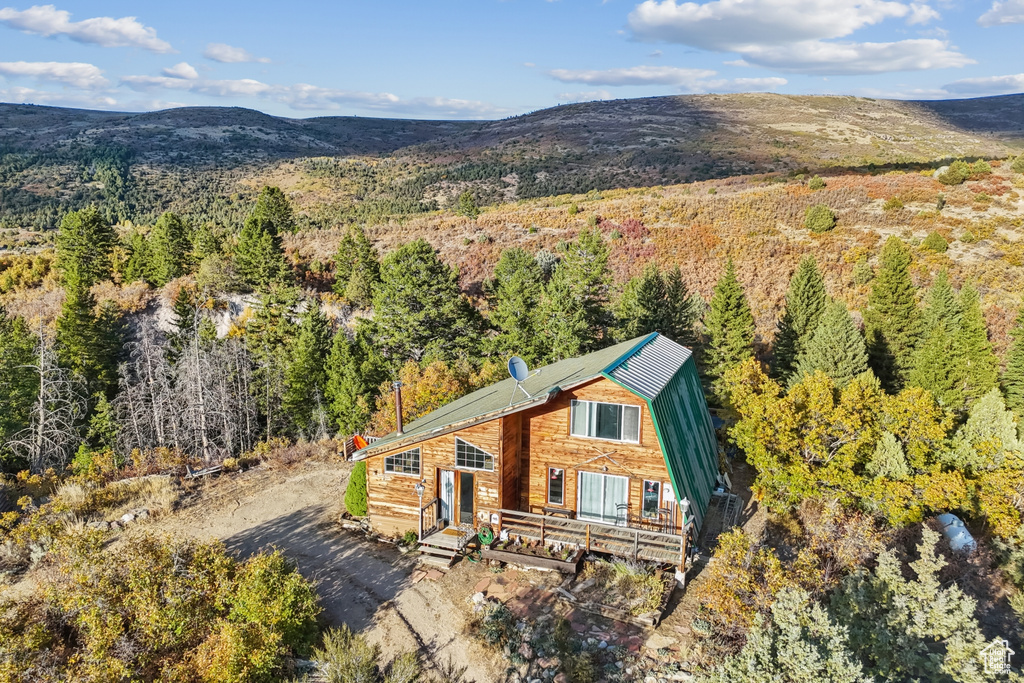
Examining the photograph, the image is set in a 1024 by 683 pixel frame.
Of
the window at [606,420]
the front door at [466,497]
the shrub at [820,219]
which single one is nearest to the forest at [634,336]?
the shrub at [820,219]

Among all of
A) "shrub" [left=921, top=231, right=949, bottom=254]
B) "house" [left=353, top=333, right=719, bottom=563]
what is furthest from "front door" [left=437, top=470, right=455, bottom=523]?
"shrub" [left=921, top=231, right=949, bottom=254]

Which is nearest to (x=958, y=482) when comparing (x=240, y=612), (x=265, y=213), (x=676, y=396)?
(x=676, y=396)

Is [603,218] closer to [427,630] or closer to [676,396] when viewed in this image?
[676,396]

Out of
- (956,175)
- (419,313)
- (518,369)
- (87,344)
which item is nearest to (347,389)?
(419,313)

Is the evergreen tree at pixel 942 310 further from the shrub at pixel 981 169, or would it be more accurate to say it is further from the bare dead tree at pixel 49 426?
the bare dead tree at pixel 49 426

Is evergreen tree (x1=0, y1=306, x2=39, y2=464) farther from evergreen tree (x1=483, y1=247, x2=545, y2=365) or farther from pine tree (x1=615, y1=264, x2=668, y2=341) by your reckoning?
pine tree (x1=615, y1=264, x2=668, y2=341)

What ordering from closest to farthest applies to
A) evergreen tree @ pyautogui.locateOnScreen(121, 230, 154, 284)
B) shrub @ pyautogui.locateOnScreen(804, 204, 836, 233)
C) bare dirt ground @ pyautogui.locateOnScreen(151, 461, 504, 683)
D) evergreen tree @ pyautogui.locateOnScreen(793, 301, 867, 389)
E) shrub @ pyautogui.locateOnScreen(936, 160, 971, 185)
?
bare dirt ground @ pyautogui.locateOnScreen(151, 461, 504, 683)
evergreen tree @ pyautogui.locateOnScreen(793, 301, 867, 389)
evergreen tree @ pyautogui.locateOnScreen(121, 230, 154, 284)
shrub @ pyautogui.locateOnScreen(804, 204, 836, 233)
shrub @ pyautogui.locateOnScreen(936, 160, 971, 185)
